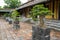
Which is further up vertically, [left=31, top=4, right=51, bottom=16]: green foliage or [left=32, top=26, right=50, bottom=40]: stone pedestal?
[left=31, top=4, right=51, bottom=16]: green foliage

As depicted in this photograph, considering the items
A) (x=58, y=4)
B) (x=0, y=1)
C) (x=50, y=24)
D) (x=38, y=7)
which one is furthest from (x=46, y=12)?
(x=0, y=1)

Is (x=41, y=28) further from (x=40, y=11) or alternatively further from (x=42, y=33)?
(x=40, y=11)

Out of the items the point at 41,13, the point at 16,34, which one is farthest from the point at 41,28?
the point at 16,34

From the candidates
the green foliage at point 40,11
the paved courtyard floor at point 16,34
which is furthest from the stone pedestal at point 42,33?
the paved courtyard floor at point 16,34

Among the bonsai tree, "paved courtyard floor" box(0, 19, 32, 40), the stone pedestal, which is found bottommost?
"paved courtyard floor" box(0, 19, 32, 40)

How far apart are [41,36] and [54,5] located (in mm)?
7159

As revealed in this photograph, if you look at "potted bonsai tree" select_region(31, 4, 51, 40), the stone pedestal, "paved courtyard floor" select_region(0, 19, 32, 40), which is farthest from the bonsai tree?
"paved courtyard floor" select_region(0, 19, 32, 40)

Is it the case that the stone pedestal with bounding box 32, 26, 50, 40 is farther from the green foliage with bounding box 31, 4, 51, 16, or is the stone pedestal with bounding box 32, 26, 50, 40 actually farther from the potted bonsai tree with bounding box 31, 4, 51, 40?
the green foliage with bounding box 31, 4, 51, 16

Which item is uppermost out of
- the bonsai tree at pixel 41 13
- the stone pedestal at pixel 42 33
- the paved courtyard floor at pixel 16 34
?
the bonsai tree at pixel 41 13

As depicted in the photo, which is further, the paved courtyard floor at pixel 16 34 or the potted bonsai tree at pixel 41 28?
the paved courtyard floor at pixel 16 34

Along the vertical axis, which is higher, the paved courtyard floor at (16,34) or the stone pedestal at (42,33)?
the stone pedestal at (42,33)

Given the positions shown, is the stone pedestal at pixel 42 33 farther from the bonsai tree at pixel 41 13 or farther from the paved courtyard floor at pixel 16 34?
the paved courtyard floor at pixel 16 34

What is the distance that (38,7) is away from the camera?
544 centimetres

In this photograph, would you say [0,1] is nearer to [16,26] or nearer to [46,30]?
[16,26]
